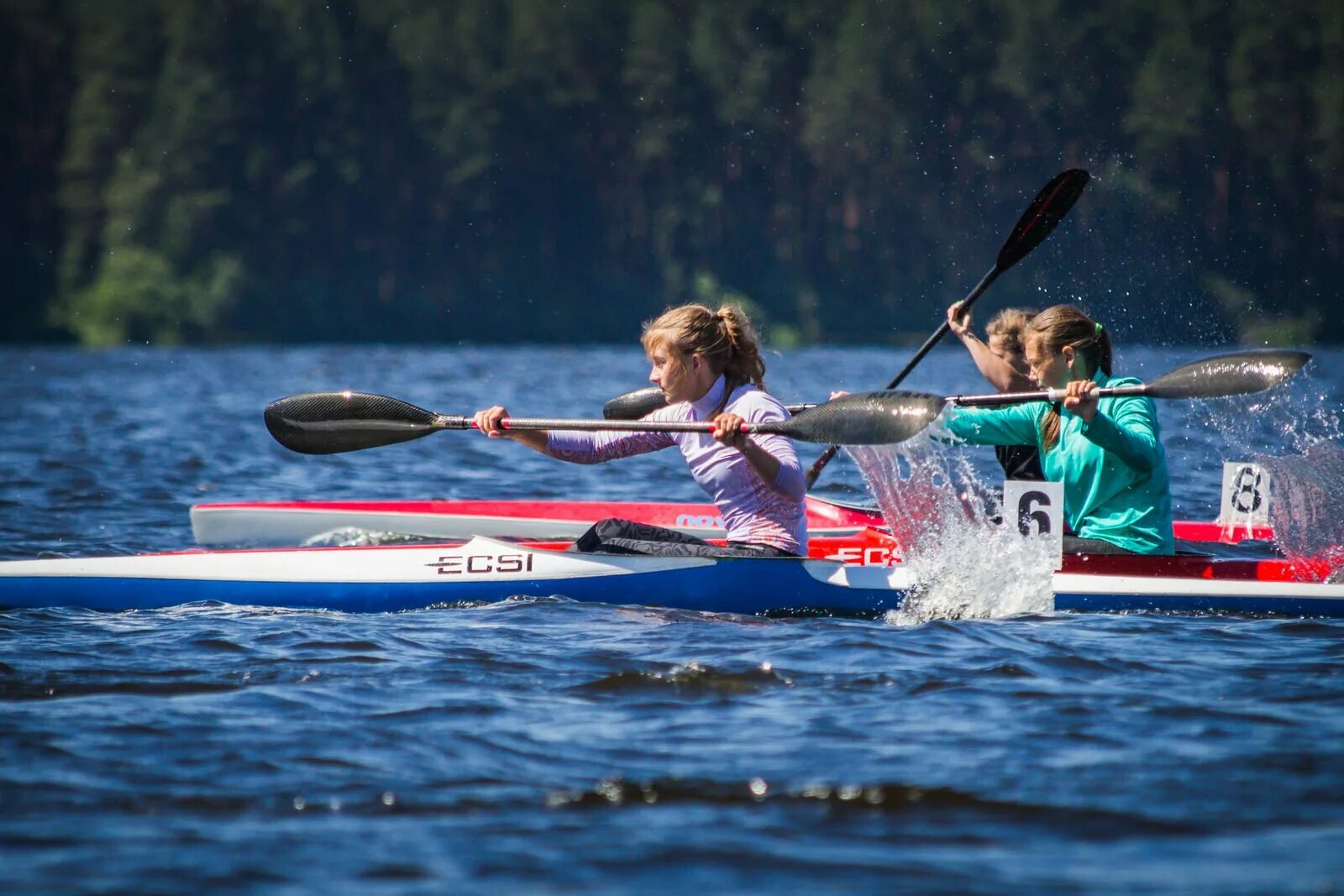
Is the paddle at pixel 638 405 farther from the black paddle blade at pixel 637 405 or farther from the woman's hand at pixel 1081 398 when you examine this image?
the woman's hand at pixel 1081 398

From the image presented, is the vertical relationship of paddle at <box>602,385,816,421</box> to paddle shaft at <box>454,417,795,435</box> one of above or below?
above

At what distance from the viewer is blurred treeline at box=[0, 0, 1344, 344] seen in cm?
4678

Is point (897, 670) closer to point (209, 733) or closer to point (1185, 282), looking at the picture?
point (209, 733)

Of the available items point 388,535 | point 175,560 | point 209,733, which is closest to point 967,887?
point 209,733

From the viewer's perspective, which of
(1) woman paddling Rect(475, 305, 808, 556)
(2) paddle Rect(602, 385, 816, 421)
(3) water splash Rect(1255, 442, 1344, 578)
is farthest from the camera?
(2) paddle Rect(602, 385, 816, 421)

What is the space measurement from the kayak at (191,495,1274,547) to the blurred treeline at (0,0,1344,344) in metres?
35.3

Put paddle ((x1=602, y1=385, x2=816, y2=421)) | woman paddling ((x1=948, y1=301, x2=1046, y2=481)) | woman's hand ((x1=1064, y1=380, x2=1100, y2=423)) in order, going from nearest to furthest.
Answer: woman's hand ((x1=1064, y1=380, x2=1100, y2=423))
woman paddling ((x1=948, y1=301, x2=1046, y2=481))
paddle ((x1=602, y1=385, x2=816, y2=421))

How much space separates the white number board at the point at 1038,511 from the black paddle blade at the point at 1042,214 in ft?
8.44

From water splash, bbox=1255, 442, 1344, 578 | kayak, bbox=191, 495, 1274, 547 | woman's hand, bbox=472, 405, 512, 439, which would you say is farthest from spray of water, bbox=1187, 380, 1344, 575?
woman's hand, bbox=472, 405, 512, 439

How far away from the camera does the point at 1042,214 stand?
8.88 metres

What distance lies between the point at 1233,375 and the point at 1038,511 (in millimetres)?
1073

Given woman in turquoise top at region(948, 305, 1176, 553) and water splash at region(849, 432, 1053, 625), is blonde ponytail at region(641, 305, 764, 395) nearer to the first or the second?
water splash at region(849, 432, 1053, 625)

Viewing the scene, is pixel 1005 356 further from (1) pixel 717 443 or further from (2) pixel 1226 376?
(1) pixel 717 443

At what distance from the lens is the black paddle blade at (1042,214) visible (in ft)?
28.7
